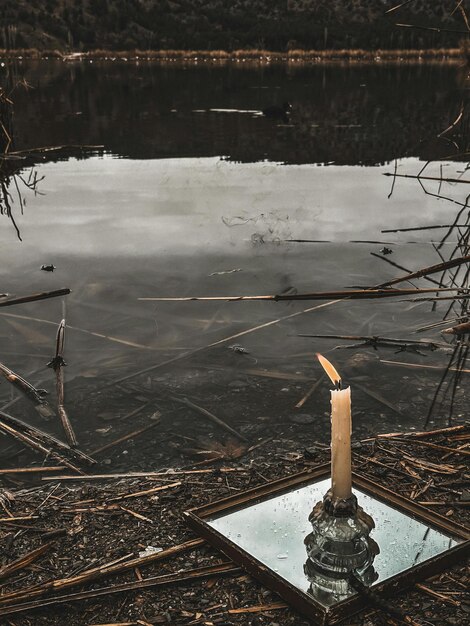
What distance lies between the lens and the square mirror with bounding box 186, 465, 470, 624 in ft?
8.18

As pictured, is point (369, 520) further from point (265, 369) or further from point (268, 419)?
point (265, 369)

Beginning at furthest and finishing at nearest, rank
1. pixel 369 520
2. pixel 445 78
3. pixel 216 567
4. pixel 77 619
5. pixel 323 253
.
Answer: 1. pixel 445 78
2. pixel 323 253
3. pixel 216 567
4. pixel 77 619
5. pixel 369 520

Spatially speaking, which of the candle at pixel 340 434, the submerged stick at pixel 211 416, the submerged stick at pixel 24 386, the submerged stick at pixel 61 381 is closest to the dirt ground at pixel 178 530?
the submerged stick at pixel 211 416

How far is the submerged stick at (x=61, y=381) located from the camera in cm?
393

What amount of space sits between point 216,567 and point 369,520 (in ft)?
2.12

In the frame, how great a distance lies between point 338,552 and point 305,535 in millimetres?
294

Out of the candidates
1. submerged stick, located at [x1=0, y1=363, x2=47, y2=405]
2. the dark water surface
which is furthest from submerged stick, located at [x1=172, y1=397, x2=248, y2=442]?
submerged stick, located at [x1=0, y1=363, x2=47, y2=405]

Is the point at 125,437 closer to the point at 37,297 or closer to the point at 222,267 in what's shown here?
the point at 37,297

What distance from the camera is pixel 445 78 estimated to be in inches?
1186

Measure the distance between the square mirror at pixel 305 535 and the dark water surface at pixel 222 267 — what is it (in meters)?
0.82

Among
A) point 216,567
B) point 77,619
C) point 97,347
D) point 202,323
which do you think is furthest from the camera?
point 202,323

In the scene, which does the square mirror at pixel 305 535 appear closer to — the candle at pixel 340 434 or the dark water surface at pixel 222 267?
the candle at pixel 340 434

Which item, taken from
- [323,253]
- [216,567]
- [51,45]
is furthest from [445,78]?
[51,45]

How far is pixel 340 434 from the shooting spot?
2.04 metres
